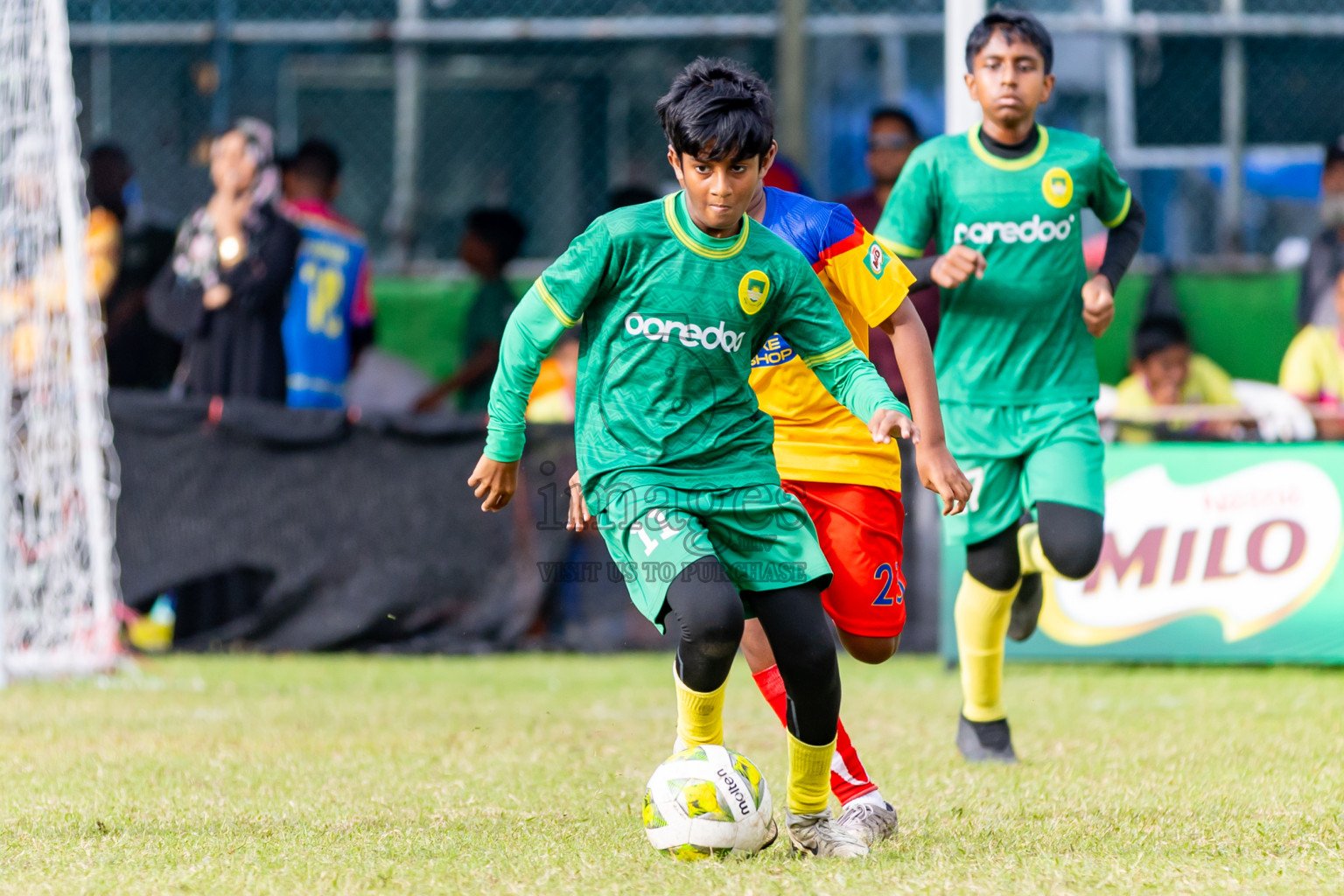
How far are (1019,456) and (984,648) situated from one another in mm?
650

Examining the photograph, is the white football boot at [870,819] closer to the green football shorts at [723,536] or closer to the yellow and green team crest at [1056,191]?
the green football shorts at [723,536]

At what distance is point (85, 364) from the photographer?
8.12 meters

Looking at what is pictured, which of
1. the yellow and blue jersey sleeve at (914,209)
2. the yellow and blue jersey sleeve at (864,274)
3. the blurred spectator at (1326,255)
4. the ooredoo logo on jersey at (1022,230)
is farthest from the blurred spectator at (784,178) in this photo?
the blurred spectator at (1326,255)

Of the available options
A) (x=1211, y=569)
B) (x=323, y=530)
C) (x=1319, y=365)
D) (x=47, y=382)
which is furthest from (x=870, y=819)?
(x=1319, y=365)

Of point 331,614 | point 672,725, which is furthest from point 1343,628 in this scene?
point 331,614

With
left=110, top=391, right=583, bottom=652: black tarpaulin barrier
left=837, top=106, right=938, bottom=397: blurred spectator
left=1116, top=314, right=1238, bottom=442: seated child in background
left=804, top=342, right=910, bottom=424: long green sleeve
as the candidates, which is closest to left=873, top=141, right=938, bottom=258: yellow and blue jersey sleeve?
left=804, top=342, right=910, bottom=424: long green sleeve

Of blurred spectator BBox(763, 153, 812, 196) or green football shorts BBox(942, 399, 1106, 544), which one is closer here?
green football shorts BBox(942, 399, 1106, 544)

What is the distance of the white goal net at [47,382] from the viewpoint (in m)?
8.02

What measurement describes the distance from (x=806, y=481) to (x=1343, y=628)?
4474 millimetres

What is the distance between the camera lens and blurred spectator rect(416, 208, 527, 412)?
33.5 ft

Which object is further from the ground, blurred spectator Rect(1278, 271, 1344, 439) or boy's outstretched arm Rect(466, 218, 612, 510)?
boy's outstretched arm Rect(466, 218, 612, 510)

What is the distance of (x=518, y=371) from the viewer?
13.3ft

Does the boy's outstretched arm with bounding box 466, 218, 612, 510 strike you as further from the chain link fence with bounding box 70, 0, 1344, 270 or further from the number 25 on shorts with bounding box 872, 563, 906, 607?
the chain link fence with bounding box 70, 0, 1344, 270

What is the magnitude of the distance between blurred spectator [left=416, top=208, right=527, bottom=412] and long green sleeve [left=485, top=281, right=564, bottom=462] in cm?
611
